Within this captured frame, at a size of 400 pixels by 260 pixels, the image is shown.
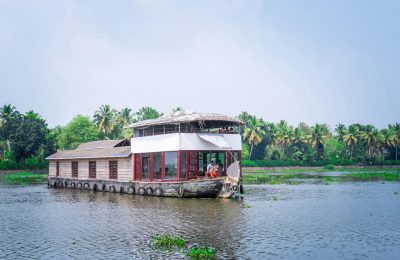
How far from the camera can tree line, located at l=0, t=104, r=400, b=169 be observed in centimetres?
7662

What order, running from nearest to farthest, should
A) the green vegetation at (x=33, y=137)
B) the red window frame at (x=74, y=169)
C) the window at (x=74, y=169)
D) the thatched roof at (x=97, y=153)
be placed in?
the thatched roof at (x=97, y=153) < the red window frame at (x=74, y=169) < the window at (x=74, y=169) < the green vegetation at (x=33, y=137)

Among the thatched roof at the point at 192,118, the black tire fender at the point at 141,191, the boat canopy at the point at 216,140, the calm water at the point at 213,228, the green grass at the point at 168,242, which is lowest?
the calm water at the point at 213,228

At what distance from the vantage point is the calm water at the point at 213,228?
45.8 feet

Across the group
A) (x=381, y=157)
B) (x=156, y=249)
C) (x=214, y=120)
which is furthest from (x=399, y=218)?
(x=381, y=157)

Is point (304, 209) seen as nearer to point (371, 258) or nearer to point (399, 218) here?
point (399, 218)

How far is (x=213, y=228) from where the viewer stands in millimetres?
18062

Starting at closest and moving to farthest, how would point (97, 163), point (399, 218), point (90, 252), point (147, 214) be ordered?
1. point (90, 252)
2. point (399, 218)
3. point (147, 214)
4. point (97, 163)

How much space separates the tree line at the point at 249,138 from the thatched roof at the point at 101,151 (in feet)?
99.3

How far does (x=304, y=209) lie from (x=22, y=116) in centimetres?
7035

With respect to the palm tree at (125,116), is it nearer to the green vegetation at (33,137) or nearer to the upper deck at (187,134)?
the green vegetation at (33,137)

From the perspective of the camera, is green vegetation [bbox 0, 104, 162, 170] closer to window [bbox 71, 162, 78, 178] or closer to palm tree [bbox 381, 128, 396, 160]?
window [bbox 71, 162, 78, 178]

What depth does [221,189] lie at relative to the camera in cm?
2983

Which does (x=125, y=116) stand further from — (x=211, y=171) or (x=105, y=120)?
(x=211, y=171)

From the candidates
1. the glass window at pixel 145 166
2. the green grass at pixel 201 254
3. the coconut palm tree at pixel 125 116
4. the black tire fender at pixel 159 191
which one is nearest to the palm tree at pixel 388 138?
the coconut palm tree at pixel 125 116
